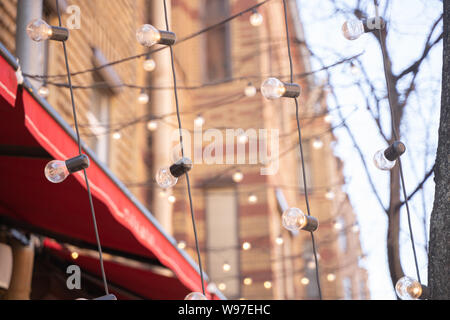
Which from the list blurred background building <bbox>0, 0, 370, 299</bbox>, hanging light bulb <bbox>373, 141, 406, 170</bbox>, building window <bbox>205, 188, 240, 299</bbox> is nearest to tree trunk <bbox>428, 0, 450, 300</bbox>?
hanging light bulb <bbox>373, 141, 406, 170</bbox>

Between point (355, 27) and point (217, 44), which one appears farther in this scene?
point (217, 44)

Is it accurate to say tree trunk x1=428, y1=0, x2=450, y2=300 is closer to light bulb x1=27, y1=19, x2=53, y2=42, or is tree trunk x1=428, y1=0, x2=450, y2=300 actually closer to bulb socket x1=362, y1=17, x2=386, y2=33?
bulb socket x1=362, y1=17, x2=386, y2=33

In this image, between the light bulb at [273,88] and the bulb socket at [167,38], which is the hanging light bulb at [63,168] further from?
the light bulb at [273,88]

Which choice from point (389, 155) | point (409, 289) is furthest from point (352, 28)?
point (409, 289)

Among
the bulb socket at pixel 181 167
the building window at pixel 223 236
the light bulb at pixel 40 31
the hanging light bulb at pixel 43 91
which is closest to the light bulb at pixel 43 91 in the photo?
the hanging light bulb at pixel 43 91

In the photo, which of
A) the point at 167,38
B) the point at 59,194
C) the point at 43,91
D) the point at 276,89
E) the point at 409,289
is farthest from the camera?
the point at 43,91

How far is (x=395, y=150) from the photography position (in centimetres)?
274

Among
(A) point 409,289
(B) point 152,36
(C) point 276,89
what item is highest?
(B) point 152,36

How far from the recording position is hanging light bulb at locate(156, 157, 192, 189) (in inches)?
113

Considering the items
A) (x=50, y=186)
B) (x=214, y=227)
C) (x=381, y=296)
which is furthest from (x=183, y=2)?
(x=50, y=186)

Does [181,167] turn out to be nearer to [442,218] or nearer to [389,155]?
[389,155]

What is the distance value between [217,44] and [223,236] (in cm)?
453

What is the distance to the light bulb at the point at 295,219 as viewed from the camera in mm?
2701
